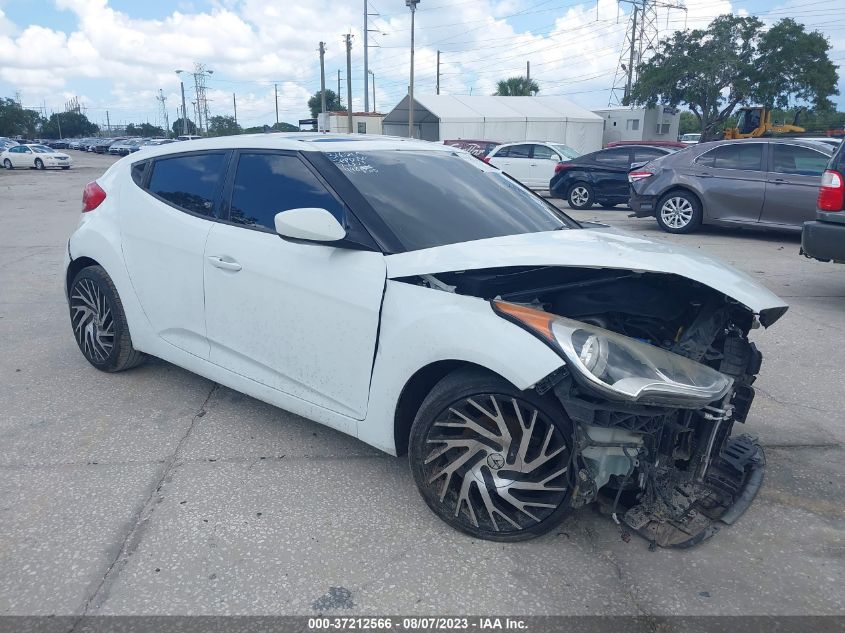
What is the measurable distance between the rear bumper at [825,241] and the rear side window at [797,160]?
389cm

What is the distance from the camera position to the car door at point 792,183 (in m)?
9.51

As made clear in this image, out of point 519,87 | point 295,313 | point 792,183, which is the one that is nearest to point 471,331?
point 295,313

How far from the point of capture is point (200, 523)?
2891mm

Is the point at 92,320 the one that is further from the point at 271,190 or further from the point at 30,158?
the point at 30,158

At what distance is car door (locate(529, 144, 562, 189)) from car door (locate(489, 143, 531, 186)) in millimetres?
144

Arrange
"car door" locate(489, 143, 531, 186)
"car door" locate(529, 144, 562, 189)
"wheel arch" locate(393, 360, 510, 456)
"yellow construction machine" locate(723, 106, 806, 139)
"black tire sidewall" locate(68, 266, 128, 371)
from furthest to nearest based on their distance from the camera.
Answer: "yellow construction machine" locate(723, 106, 806, 139), "car door" locate(489, 143, 531, 186), "car door" locate(529, 144, 562, 189), "black tire sidewall" locate(68, 266, 128, 371), "wheel arch" locate(393, 360, 510, 456)

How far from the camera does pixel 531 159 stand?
62.4 feet

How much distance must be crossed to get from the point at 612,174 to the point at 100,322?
513 inches

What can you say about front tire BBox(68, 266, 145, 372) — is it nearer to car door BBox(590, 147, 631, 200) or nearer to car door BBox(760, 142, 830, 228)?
car door BBox(760, 142, 830, 228)

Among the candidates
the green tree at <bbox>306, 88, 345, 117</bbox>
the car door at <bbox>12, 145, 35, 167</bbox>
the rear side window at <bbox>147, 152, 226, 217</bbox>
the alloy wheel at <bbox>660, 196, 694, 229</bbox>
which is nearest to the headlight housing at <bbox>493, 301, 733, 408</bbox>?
the rear side window at <bbox>147, 152, 226, 217</bbox>

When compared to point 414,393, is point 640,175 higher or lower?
higher

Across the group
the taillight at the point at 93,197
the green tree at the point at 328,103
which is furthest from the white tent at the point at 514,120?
the green tree at the point at 328,103

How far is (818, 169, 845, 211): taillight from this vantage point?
6.11 metres

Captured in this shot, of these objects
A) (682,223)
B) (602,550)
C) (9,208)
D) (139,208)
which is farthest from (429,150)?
(9,208)
